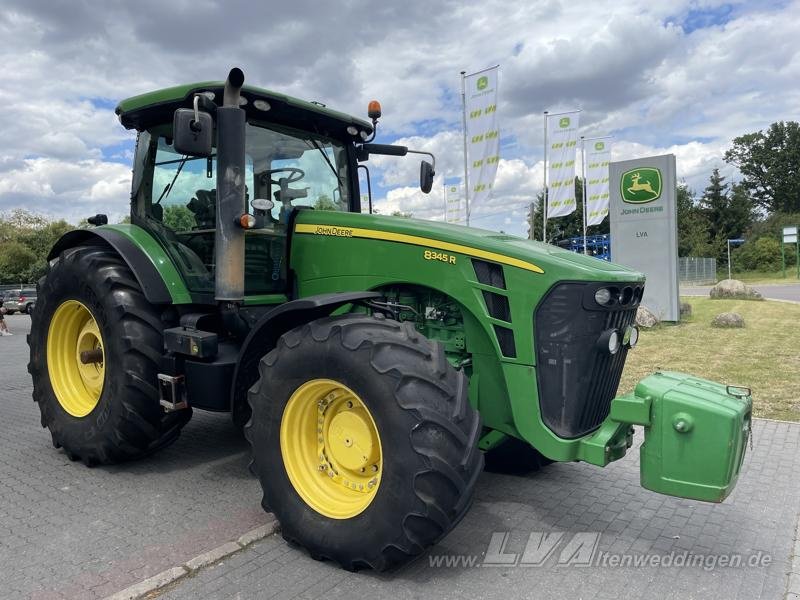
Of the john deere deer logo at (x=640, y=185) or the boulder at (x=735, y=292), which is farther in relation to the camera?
the boulder at (x=735, y=292)

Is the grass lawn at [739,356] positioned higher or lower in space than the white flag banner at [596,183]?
lower

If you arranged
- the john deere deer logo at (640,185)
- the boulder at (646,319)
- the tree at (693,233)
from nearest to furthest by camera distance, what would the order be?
1. the boulder at (646,319)
2. the john deere deer logo at (640,185)
3. the tree at (693,233)

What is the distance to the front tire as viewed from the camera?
109 inches

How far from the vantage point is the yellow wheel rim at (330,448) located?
3.16 m

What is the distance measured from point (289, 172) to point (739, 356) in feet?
27.3

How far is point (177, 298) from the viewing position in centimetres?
441

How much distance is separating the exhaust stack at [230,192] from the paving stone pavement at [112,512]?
1.38 meters

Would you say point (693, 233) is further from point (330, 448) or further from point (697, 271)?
point (330, 448)

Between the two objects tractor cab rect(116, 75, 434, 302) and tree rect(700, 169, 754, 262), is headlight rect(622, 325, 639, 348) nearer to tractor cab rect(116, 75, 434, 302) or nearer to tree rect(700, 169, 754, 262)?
tractor cab rect(116, 75, 434, 302)

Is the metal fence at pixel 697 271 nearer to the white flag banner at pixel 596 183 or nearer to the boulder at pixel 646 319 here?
the white flag banner at pixel 596 183

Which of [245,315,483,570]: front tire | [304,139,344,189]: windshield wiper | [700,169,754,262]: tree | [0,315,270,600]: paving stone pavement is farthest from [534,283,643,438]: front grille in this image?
[700,169,754,262]: tree

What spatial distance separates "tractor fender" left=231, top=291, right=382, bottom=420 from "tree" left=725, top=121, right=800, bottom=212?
8346 cm

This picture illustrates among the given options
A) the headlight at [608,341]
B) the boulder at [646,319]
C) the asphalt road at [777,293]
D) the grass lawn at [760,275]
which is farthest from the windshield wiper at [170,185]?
the grass lawn at [760,275]

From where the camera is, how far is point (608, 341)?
129 inches
